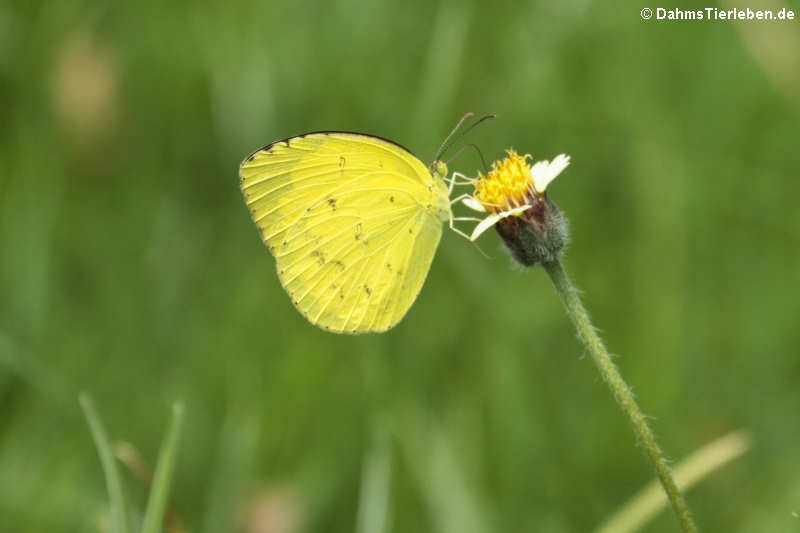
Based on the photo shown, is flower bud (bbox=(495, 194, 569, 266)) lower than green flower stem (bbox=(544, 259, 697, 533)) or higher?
higher

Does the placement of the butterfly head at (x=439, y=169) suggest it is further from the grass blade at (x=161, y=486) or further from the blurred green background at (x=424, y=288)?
the grass blade at (x=161, y=486)

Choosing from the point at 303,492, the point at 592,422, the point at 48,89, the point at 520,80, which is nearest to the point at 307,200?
the point at 303,492

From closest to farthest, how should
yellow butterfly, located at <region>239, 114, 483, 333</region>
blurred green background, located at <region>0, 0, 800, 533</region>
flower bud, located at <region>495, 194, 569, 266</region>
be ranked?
flower bud, located at <region>495, 194, 569, 266</region> → yellow butterfly, located at <region>239, 114, 483, 333</region> → blurred green background, located at <region>0, 0, 800, 533</region>

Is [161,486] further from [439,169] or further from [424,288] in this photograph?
[424,288]

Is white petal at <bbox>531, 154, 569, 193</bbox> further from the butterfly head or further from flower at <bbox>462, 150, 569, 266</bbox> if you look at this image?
the butterfly head

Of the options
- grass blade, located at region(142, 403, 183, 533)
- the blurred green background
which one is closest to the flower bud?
grass blade, located at region(142, 403, 183, 533)

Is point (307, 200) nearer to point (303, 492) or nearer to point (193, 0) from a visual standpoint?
point (303, 492)

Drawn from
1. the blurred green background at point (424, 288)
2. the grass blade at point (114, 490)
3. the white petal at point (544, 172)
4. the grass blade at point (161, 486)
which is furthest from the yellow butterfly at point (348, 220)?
the grass blade at point (114, 490)
